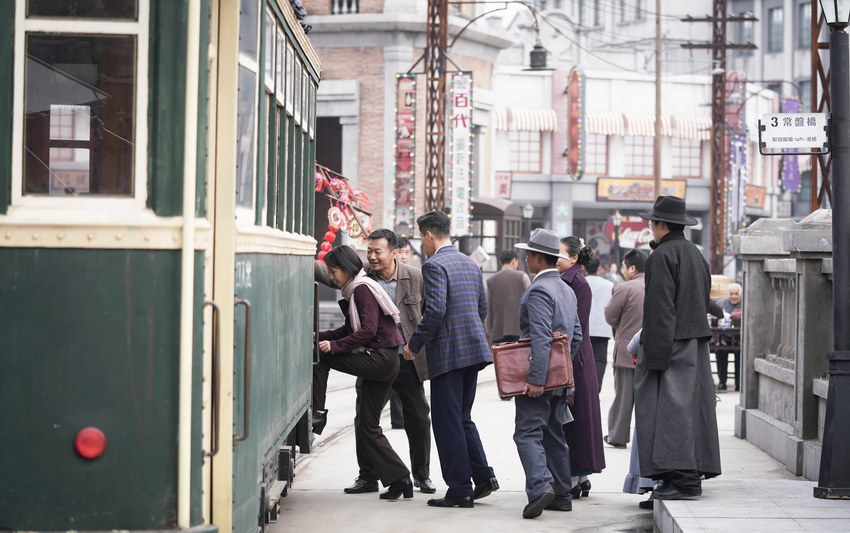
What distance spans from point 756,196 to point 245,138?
58.3 meters

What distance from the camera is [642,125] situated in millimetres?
58719

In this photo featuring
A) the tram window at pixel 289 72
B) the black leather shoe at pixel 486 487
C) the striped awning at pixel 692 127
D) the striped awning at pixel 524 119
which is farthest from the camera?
the striped awning at pixel 692 127

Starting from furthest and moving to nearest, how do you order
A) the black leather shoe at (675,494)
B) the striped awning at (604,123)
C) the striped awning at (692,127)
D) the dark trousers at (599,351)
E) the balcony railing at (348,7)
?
1. the striped awning at (692,127)
2. the striped awning at (604,123)
3. the balcony railing at (348,7)
4. the dark trousers at (599,351)
5. the black leather shoe at (675,494)

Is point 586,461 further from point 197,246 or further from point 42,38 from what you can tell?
point 42,38

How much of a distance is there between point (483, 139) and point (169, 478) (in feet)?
102

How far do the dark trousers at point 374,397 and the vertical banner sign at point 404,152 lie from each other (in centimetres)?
1886

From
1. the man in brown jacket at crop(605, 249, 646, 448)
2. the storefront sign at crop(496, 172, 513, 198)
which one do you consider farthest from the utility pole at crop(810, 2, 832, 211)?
the storefront sign at crop(496, 172, 513, 198)

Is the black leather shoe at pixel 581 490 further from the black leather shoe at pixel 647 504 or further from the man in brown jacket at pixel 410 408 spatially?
the man in brown jacket at pixel 410 408

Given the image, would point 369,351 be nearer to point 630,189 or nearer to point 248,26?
point 248,26

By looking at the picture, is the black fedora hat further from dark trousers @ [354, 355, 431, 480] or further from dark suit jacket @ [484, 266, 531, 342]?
dark suit jacket @ [484, 266, 531, 342]

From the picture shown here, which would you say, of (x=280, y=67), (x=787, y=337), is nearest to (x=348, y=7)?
(x=787, y=337)

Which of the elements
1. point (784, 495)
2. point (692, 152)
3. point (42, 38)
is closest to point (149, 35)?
point (42, 38)

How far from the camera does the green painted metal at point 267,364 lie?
593 centimetres

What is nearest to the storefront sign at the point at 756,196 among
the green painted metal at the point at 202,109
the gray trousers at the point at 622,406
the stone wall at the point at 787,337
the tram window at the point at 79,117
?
the stone wall at the point at 787,337
